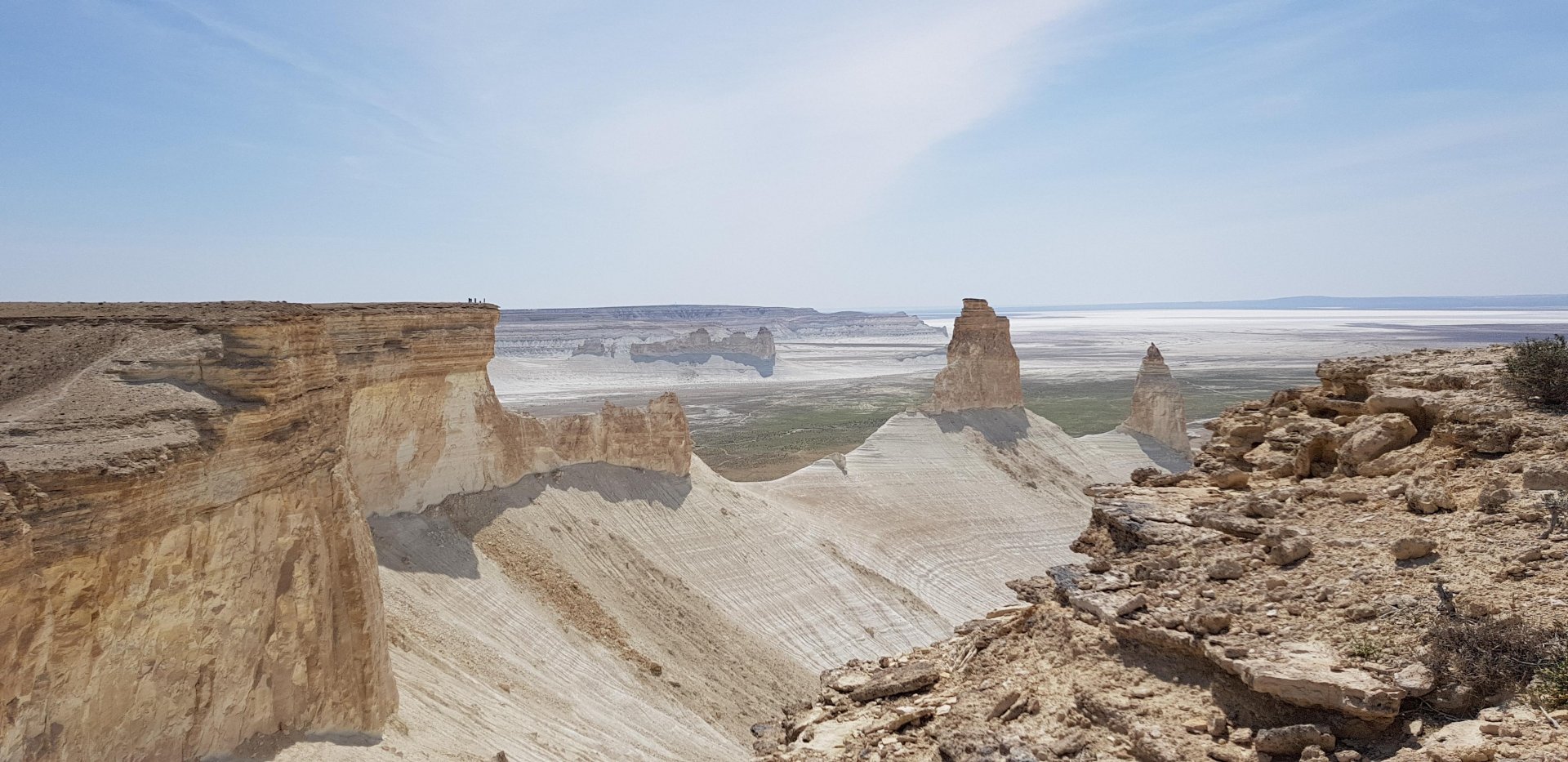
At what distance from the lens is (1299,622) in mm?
6453

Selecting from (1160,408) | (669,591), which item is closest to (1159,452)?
(1160,408)

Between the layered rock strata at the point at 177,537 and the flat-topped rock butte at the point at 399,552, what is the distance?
3 centimetres

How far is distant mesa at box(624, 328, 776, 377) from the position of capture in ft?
391

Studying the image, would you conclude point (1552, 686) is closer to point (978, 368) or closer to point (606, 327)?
point (978, 368)

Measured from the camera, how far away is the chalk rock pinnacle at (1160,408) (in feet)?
156

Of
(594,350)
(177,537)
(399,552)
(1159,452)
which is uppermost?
(177,537)

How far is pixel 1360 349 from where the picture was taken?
136125 millimetres

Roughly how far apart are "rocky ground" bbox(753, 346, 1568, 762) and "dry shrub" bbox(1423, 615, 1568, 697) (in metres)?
0.01

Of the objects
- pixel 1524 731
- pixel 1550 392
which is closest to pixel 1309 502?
pixel 1550 392

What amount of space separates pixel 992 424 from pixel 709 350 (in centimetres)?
8093

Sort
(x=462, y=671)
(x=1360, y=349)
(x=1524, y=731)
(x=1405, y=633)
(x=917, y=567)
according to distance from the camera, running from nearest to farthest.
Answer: (x=1524, y=731), (x=1405, y=633), (x=462, y=671), (x=917, y=567), (x=1360, y=349)

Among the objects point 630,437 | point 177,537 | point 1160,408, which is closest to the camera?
point 177,537

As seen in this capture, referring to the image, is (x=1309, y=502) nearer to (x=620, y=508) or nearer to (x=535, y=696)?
(x=535, y=696)

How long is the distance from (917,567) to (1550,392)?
79.4ft
